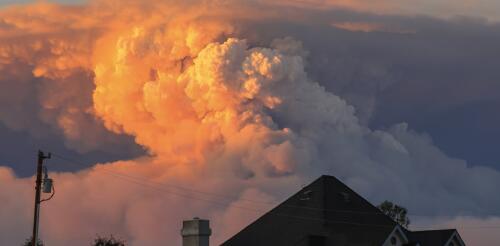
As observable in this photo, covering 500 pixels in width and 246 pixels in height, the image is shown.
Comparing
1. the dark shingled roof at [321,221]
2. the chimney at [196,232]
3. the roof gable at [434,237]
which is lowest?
the chimney at [196,232]

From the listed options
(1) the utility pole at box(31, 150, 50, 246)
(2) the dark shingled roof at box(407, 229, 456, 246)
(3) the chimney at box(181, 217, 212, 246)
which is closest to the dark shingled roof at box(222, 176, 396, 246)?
(2) the dark shingled roof at box(407, 229, 456, 246)

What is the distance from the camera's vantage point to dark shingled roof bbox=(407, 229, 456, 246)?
70.9 meters

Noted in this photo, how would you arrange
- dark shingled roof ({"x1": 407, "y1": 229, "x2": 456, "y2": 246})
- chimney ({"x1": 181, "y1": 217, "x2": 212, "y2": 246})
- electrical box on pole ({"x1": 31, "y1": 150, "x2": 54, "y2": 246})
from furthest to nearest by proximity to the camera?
dark shingled roof ({"x1": 407, "y1": 229, "x2": 456, "y2": 246}) < chimney ({"x1": 181, "y1": 217, "x2": 212, "y2": 246}) < electrical box on pole ({"x1": 31, "y1": 150, "x2": 54, "y2": 246})

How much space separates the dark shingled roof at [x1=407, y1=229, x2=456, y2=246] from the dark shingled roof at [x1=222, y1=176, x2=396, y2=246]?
3.00m

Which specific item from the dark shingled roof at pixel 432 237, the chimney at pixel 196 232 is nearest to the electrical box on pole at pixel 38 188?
the chimney at pixel 196 232

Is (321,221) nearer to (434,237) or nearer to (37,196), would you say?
(434,237)

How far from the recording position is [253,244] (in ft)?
246

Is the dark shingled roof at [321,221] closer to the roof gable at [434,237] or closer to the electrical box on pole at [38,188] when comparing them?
the roof gable at [434,237]

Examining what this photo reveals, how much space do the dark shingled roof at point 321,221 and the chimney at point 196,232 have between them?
77.9 ft

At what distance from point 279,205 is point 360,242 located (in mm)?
11220

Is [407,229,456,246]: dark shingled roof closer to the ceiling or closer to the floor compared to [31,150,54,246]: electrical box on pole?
closer to the ceiling

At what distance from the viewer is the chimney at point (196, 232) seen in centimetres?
4728

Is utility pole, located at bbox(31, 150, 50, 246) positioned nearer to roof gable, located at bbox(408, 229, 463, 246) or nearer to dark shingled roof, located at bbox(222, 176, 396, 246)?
dark shingled roof, located at bbox(222, 176, 396, 246)

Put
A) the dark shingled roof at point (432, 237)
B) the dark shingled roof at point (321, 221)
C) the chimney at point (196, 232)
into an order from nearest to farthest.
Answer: the chimney at point (196, 232) < the dark shingled roof at point (321, 221) < the dark shingled roof at point (432, 237)
